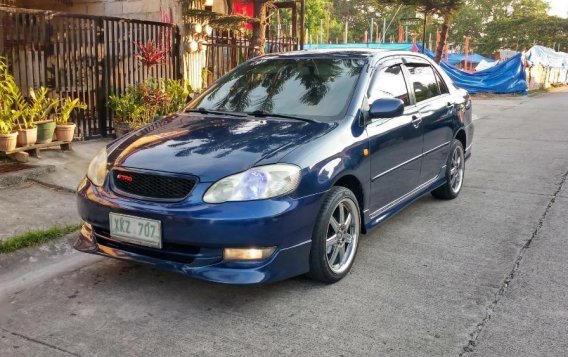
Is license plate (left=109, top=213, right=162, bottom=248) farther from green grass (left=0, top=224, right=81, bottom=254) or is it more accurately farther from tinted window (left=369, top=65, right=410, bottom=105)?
tinted window (left=369, top=65, right=410, bottom=105)

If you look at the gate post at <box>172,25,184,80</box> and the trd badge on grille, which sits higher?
the gate post at <box>172,25,184,80</box>

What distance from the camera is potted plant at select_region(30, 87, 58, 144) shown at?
6848 millimetres

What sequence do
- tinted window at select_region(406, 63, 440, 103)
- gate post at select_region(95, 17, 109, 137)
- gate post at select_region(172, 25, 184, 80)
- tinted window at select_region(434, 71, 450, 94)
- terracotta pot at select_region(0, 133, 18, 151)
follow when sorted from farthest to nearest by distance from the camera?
gate post at select_region(172, 25, 184, 80)
gate post at select_region(95, 17, 109, 137)
terracotta pot at select_region(0, 133, 18, 151)
tinted window at select_region(434, 71, 450, 94)
tinted window at select_region(406, 63, 440, 103)

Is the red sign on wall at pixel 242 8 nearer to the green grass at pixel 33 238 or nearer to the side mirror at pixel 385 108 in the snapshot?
the green grass at pixel 33 238

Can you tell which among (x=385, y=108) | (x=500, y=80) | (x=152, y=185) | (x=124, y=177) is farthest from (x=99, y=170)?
(x=500, y=80)

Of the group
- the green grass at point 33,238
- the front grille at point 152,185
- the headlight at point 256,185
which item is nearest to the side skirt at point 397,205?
the headlight at point 256,185

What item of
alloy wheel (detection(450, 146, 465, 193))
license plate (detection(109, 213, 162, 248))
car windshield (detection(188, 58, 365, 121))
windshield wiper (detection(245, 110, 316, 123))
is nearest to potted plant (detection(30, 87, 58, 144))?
car windshield (detection(188, 58, 365, 121))

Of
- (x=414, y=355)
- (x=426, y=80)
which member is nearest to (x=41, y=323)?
(x=414, y=355)

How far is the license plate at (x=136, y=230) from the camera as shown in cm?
326

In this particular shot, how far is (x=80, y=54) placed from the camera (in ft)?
26.2

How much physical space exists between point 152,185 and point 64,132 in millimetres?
4369

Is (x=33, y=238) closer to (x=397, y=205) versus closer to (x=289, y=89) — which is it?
(x=289, y=89)

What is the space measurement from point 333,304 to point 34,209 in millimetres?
3303

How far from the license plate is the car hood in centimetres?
34
